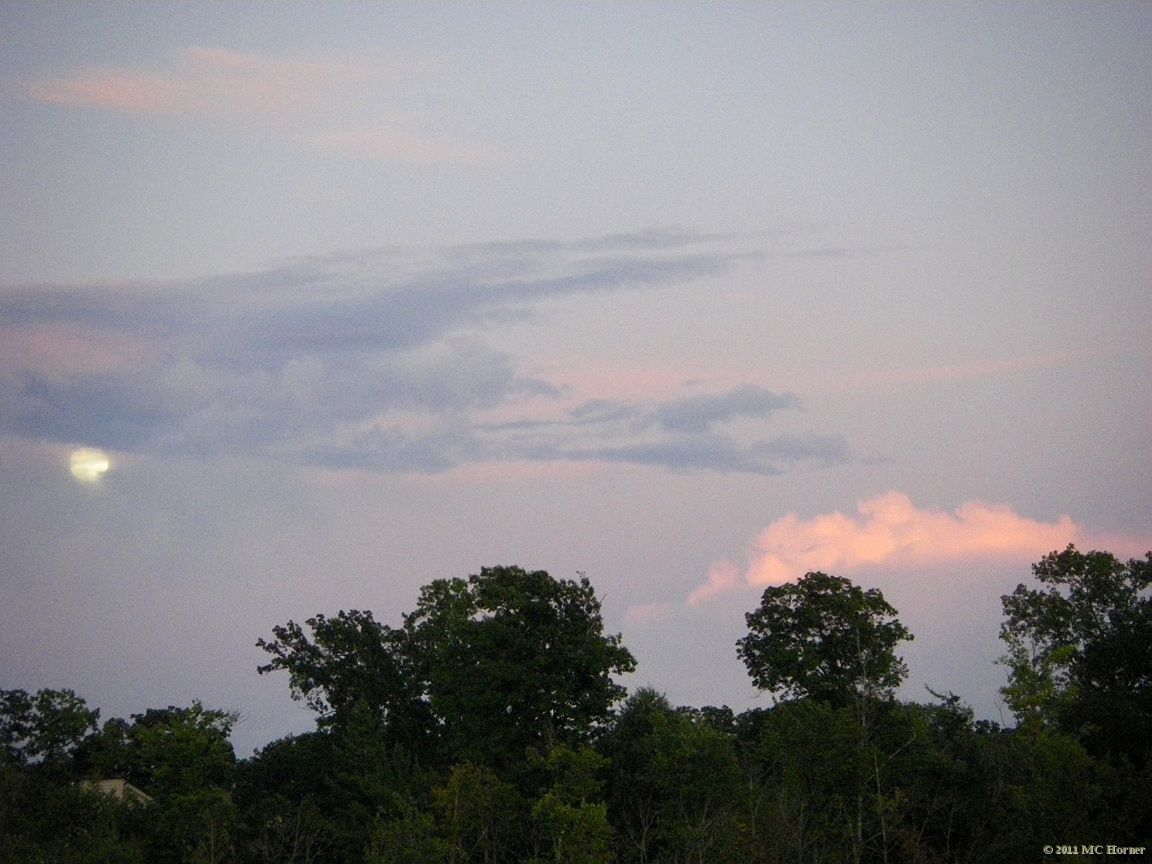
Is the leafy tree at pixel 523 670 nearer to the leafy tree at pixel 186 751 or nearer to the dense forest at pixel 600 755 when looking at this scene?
the dense forest at pixel 600 755

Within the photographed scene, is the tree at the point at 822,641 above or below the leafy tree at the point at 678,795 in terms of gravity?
above

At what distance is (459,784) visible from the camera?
41.1 m

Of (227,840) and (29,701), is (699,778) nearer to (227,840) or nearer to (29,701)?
(227,840)

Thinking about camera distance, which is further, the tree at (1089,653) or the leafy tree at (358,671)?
the leafy tree at (358,671)

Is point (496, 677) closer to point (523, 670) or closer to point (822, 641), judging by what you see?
point (523, 670)

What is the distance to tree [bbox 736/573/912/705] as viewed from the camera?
5159 cm

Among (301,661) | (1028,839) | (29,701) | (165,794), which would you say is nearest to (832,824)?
(1028,839)

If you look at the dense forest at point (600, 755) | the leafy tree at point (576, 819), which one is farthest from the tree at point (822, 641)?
the leafy tree at point (576, 819)

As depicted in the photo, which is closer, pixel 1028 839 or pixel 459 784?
pixel 1028 839

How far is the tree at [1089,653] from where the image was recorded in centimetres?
3991

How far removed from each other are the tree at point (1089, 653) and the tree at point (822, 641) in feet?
17.0

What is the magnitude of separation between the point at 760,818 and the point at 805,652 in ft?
46.6

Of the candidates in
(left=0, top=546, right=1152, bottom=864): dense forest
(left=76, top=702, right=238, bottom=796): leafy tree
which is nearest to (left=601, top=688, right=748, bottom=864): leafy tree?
(left=0, top=546, right=1152, bottom=864): dense forest

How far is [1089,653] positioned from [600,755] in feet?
Result: 57.0
